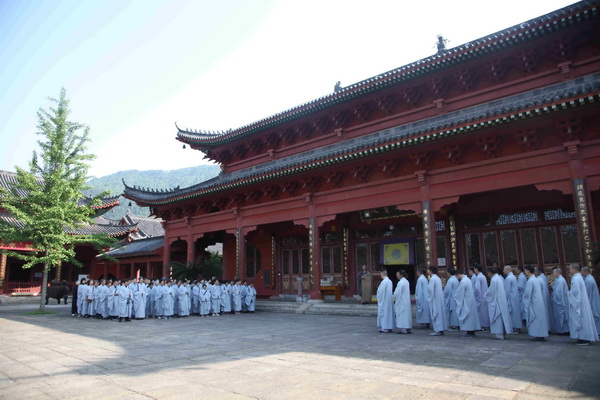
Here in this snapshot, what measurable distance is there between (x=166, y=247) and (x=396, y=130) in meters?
13.5

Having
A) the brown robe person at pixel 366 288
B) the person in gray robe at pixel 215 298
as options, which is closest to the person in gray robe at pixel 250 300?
the person in gray robe at pixel 215 298

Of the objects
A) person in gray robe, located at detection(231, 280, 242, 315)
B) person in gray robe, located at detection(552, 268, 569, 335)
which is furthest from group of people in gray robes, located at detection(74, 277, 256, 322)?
person in gray robe, located at detection(552, 268, 569, 335)

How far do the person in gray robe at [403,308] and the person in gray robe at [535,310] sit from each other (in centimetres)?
245

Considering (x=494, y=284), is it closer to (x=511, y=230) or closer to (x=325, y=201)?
(x=511, y=230)

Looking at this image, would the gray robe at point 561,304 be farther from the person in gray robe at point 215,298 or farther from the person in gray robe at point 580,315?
the person in gray robe at point 215,298

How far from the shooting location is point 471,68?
13852mm

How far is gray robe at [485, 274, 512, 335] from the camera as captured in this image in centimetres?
841

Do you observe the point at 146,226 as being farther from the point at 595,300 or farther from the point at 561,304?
the point at 595,300

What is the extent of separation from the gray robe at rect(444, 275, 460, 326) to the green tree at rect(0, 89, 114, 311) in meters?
15.1

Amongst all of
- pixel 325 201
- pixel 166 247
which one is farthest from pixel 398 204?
pixel 166 247

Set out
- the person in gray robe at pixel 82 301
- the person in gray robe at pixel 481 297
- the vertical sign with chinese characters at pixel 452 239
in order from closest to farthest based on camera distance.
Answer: the person in gray robe at pixel 481 297 → the vertical sign with chinese characters at pixel 452 239 → the person in gray robe at pixel 82 301

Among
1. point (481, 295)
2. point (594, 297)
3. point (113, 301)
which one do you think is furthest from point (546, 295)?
point (113, 301)

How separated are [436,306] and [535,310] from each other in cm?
198

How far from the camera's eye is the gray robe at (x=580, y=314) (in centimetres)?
739
